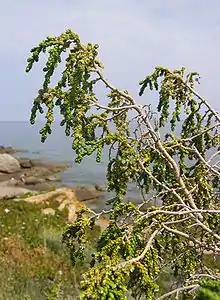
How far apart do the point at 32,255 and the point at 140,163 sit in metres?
9.32

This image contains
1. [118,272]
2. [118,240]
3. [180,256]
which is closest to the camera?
[118,272]

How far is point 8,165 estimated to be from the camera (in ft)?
147

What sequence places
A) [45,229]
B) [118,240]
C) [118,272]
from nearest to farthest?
1. [118,272]
2. [118,240]
3. [45,229]

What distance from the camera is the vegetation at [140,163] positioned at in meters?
3.47

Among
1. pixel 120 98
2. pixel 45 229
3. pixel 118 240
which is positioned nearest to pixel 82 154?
pixel 118 240

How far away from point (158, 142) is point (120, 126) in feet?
1.25

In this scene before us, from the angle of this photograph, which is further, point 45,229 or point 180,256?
point 45,229

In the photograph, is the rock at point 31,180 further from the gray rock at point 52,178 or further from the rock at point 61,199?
the rock at point 61,199

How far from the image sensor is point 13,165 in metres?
45.4

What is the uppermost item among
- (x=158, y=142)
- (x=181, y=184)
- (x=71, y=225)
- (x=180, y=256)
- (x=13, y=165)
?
(x=158, y=142)

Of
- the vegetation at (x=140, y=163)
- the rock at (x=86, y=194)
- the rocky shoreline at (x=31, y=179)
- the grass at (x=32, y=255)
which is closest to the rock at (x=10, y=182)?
the rocky shoreline at (x=31, y=179)

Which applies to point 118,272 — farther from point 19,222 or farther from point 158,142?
point 19,222

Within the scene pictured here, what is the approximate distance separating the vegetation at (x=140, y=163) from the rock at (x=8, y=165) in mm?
40431

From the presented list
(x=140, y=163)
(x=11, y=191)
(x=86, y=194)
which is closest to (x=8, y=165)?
(x=11, y=191)
